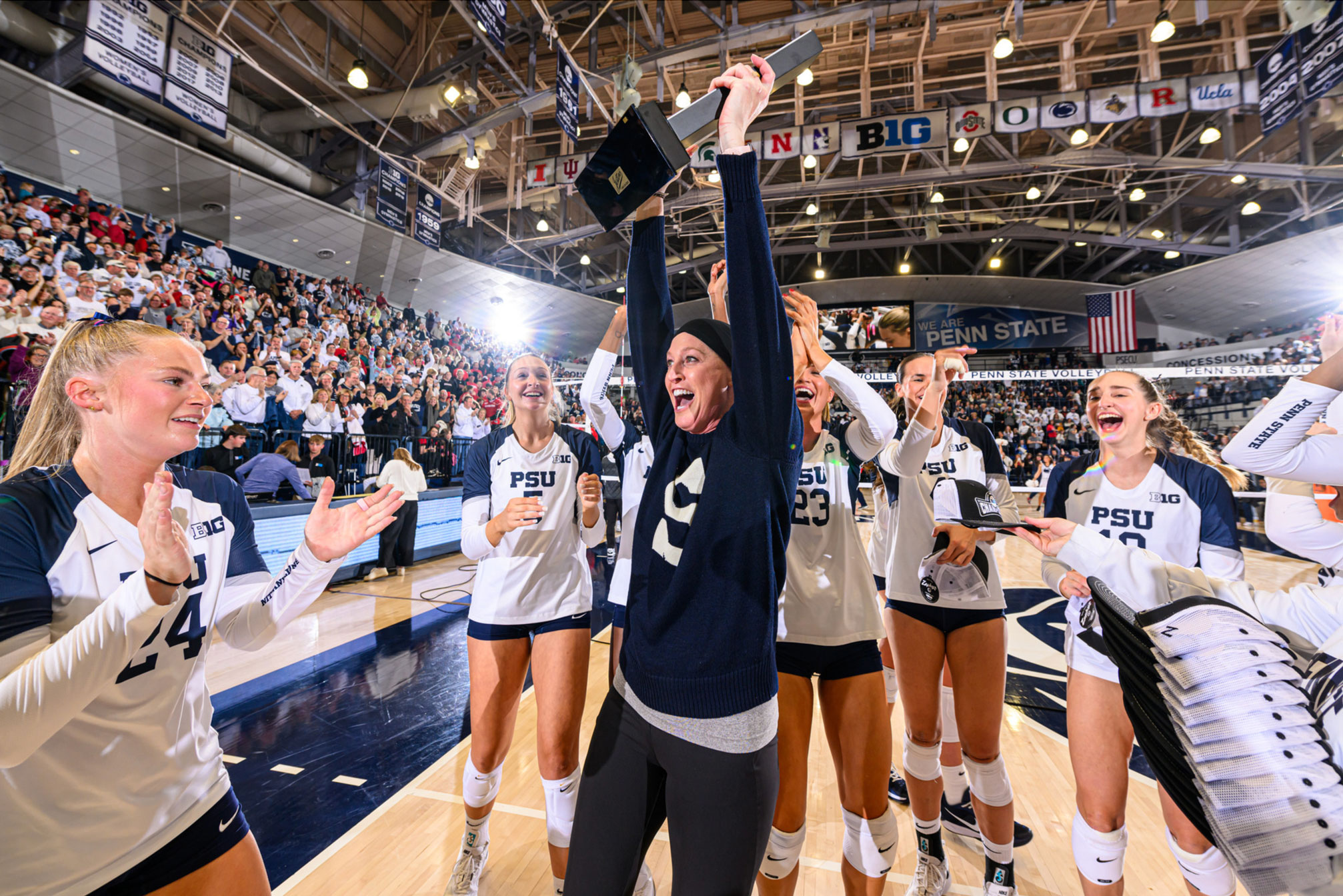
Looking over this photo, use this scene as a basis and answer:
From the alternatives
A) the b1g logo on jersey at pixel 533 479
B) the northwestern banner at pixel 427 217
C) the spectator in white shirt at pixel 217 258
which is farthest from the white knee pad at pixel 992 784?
the spectator in white shirt at pixel 217 258

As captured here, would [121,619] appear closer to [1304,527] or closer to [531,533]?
[531,533]

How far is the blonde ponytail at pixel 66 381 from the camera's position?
1.31 m

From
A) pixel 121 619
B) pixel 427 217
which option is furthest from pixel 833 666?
pixel 427 217

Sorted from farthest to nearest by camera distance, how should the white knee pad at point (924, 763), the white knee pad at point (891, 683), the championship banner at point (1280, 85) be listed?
1. the championship banner at point (1280, 85)
2. the white knee pad at point (891, 683)
3. the white knee pad at point (924, 763)

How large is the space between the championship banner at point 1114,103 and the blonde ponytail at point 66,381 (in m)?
12.7

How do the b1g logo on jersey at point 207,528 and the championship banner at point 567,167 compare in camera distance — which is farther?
the championship banner at point 567,167

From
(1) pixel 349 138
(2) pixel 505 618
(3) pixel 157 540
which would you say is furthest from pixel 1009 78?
(3) pixel 157 540

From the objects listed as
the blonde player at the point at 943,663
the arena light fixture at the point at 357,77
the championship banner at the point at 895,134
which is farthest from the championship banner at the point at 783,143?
the blonde player at the point at 943,663

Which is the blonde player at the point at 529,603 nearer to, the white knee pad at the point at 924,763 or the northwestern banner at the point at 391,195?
the white knee pad at the point at 924,763

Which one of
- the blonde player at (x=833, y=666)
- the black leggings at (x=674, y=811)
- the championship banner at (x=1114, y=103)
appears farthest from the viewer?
the championship banner at (x=1114, y=103)

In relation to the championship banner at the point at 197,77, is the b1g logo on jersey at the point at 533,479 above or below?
below

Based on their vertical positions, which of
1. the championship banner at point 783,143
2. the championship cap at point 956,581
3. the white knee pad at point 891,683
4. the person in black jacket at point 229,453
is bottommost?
the white knee pad at point 891,683

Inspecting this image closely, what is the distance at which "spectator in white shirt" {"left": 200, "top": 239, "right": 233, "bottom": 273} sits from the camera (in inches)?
434

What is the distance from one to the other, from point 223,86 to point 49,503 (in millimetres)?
9360
